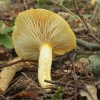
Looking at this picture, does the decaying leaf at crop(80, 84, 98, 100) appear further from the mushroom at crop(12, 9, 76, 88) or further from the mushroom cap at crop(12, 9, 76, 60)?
the mushroom cap at crop(12, 9, 76, 60)

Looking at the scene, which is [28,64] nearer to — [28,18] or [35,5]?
[28,18]

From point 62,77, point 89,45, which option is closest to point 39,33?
point 62,77

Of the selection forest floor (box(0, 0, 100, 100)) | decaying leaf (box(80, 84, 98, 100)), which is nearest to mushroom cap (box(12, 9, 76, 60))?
forest floor (box(0, 0, 100, 100))

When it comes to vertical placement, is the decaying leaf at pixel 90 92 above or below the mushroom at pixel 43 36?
below

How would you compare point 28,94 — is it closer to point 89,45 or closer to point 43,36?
point 43,36

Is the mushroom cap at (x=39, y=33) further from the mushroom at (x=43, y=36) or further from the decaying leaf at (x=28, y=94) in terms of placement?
the decaying leaf at (x=28, y=94)

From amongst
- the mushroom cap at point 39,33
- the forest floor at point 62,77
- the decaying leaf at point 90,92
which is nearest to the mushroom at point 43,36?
the mushroom cap at point 39,33
